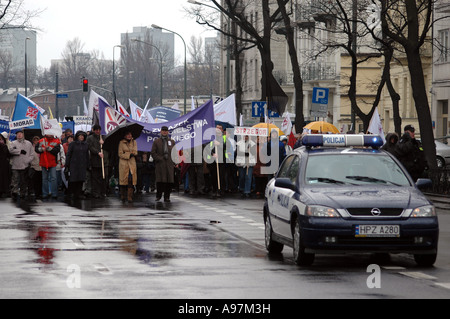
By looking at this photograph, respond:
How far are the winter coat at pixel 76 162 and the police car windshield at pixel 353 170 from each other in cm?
1491

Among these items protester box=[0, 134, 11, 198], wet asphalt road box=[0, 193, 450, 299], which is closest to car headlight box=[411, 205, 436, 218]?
wet asphalt road box=[0, 193, 450, 299]

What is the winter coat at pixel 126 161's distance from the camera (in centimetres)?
2700

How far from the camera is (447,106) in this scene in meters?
55.0

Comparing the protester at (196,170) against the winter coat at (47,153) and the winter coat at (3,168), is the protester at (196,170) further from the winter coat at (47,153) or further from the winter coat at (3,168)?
the winter coat at (3,168)

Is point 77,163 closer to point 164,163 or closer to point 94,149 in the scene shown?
point 94,149

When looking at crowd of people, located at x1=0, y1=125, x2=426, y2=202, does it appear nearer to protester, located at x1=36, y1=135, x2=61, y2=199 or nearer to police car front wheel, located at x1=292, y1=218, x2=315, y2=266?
protester, located at x1=36, y1=135, x2=61, y2=199

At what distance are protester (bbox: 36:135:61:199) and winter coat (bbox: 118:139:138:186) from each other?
7.02 ft

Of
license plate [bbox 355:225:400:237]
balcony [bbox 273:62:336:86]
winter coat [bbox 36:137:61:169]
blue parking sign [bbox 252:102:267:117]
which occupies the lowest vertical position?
license plate [bbox 355:225:400:237]

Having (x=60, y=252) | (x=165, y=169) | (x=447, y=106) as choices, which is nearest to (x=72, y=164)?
(x=165, y=169)

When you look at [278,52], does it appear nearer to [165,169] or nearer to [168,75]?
[165,169]

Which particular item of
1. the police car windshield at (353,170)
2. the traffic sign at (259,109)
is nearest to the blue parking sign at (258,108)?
the traffic sign at (259,109)

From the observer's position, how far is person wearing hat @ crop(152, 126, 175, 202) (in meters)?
27.0

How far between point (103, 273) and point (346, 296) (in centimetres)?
301

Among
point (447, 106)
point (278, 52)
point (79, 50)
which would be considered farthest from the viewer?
point (79, 50)
